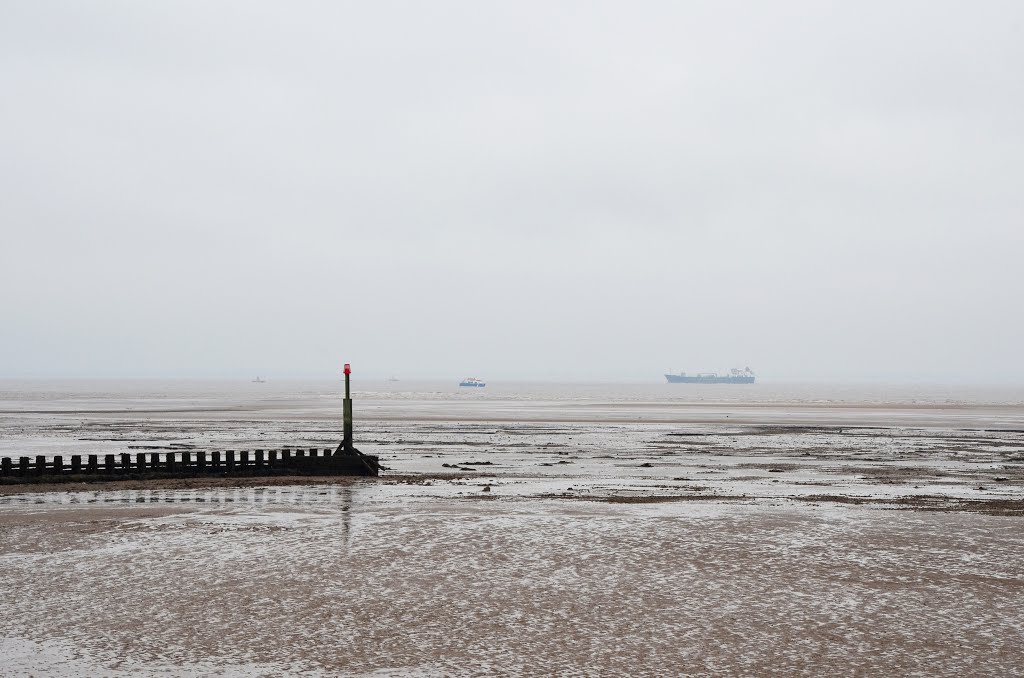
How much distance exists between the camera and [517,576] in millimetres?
15469

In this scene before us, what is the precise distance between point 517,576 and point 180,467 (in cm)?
1881

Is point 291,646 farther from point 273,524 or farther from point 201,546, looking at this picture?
point 273,524

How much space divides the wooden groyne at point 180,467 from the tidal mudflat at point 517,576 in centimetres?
139

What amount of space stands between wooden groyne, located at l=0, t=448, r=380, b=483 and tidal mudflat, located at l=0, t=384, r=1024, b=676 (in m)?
1.39

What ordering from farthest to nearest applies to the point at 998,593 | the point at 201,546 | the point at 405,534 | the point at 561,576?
→ the point at 405,534 → the point at 201,546 → the point at 561,576 → the point at 998,593

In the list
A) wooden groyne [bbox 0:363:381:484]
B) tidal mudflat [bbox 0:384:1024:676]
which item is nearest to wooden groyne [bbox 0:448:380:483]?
wooden groyne [bbox 0:363:381:484]

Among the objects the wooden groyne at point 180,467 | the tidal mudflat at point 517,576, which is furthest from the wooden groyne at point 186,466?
the tidal mudflat at point 517,576

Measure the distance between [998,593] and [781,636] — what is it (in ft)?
16.1

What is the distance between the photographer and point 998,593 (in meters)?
14.4

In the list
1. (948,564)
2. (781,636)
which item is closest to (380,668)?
(781,636)

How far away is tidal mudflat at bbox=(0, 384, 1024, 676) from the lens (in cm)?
1116

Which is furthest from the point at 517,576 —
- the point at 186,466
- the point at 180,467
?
the point at 180,467

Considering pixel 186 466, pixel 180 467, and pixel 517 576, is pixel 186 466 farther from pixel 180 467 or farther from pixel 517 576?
pixel 517 576

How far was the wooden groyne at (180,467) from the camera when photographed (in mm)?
28531
